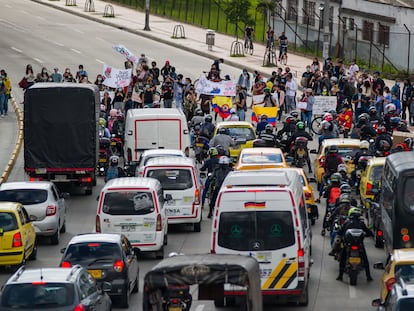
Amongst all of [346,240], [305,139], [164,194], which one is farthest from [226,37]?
[346,240]

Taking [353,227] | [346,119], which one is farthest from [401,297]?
[346,119]

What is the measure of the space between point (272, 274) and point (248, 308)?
4.86 meters

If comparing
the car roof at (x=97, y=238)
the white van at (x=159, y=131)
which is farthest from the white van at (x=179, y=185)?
the car roof at (x=97, y=238)

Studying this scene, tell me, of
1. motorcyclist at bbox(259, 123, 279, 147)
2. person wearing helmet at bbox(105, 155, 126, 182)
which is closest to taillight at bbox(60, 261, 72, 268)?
person wearing helmet at bbox(105, 155, 126, 182)

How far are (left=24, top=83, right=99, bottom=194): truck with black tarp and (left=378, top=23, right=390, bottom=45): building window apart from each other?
Answer: 28722mm

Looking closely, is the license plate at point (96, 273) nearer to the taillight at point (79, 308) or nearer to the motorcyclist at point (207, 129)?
the taillight at point (79, 308)

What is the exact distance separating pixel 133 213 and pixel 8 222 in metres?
2.75

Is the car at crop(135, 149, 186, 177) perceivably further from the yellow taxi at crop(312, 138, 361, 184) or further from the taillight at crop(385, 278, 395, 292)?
the taillight at crop(385, 278, 395, 292)

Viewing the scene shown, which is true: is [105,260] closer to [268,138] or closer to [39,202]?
[39,202]

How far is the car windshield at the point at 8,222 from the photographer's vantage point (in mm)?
27172

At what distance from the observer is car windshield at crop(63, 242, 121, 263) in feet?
78.3

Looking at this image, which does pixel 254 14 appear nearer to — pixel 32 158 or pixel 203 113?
pixel 203 113

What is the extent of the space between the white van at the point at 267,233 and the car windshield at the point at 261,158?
33.5 ft

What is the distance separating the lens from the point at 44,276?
19797 millimetres
